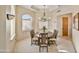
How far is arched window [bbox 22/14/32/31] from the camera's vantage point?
2.38 m

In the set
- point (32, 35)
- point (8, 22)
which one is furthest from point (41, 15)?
point (8, 22)

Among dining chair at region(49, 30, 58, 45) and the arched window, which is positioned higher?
the arched window

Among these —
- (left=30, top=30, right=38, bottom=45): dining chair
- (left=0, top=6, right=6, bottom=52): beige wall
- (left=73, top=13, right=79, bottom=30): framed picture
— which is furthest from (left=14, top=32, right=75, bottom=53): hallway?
(left=73, top=13, right=79, bottom=30): framed picture

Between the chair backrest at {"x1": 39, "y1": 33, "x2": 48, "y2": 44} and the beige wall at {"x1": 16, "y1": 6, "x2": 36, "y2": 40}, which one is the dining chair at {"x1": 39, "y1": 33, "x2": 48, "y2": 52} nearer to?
the chair backrest at {"x1": 39, "y1": 33, "x2": 48, "y2": 44}

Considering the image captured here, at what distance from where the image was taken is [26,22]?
2.46 metres

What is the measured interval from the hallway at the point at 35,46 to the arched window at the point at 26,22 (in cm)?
10

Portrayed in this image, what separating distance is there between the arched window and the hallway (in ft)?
0.34

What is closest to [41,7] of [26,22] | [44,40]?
[26,22]

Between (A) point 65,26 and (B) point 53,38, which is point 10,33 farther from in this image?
(A) point 65,26

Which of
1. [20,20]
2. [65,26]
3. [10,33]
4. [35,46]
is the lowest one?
[35,46]

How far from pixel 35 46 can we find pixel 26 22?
492 mm

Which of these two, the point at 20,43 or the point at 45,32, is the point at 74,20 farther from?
the point at 20,43

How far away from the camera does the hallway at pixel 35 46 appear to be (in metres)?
2.21
